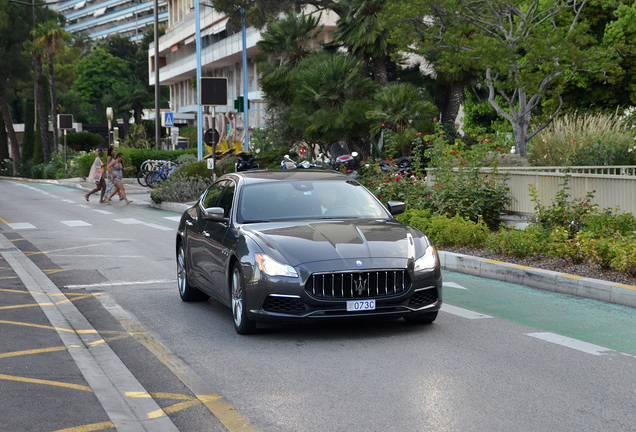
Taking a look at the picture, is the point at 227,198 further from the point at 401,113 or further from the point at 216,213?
the point at 401,113

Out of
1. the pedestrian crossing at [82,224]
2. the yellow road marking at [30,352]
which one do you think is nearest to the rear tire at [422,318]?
the yellow road marking at [30,352]

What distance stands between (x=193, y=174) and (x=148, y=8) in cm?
12578

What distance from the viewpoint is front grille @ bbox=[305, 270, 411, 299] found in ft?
23.4

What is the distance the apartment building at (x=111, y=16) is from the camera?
149200 millimetres

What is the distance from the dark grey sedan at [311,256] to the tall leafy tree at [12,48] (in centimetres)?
6702

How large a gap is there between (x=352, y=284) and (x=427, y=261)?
0.78 meters

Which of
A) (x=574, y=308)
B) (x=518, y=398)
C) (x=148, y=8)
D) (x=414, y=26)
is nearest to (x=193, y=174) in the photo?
(x=414, y=26)

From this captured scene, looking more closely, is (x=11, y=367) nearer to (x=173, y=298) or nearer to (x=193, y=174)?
(x=173, y=298)

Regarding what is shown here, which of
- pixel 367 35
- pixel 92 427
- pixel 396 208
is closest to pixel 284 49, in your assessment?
pixel 367 35

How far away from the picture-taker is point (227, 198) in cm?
893

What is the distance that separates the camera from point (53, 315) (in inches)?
332

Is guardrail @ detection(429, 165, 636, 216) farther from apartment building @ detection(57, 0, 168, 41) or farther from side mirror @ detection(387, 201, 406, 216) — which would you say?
apartment building @ detection(57, 0, 168, 41)

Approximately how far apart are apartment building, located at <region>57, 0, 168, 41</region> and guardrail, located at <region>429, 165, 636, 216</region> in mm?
132808

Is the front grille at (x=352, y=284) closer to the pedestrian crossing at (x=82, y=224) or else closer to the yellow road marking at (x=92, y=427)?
the yellow road marking at (x=92, y=427)
